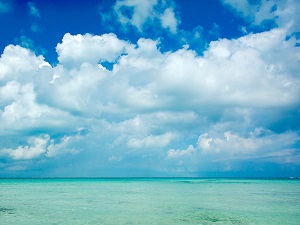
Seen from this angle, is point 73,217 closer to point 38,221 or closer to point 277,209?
point 38,221

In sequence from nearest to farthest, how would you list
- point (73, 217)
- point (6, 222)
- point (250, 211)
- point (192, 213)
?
point (6, 222)
point (73, 217)
point (192, 213)
point (250, 211)

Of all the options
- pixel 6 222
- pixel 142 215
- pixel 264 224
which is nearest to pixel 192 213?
pixel 142 215

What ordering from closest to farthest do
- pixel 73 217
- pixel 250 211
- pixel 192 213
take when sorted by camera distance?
pixel 73 217 < pixel 192 213 < pixel 250 211

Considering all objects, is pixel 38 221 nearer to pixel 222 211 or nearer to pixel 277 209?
pixel 222 211

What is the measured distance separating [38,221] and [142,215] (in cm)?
630

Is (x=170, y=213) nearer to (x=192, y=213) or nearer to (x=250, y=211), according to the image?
(x=192, y=213)

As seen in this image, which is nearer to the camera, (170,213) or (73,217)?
(73,217)

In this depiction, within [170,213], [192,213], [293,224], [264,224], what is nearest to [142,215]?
[170,213]

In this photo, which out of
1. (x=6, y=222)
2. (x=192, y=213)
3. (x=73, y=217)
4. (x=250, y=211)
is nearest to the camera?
(x=6, y=222)

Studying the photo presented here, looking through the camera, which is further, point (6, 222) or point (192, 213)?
point (192, 213)

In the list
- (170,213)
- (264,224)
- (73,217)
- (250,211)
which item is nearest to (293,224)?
(264,224)

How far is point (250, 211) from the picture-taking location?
2128 cm

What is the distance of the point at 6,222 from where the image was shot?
16.4m

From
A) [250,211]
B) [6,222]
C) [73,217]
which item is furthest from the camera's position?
[250,211]
